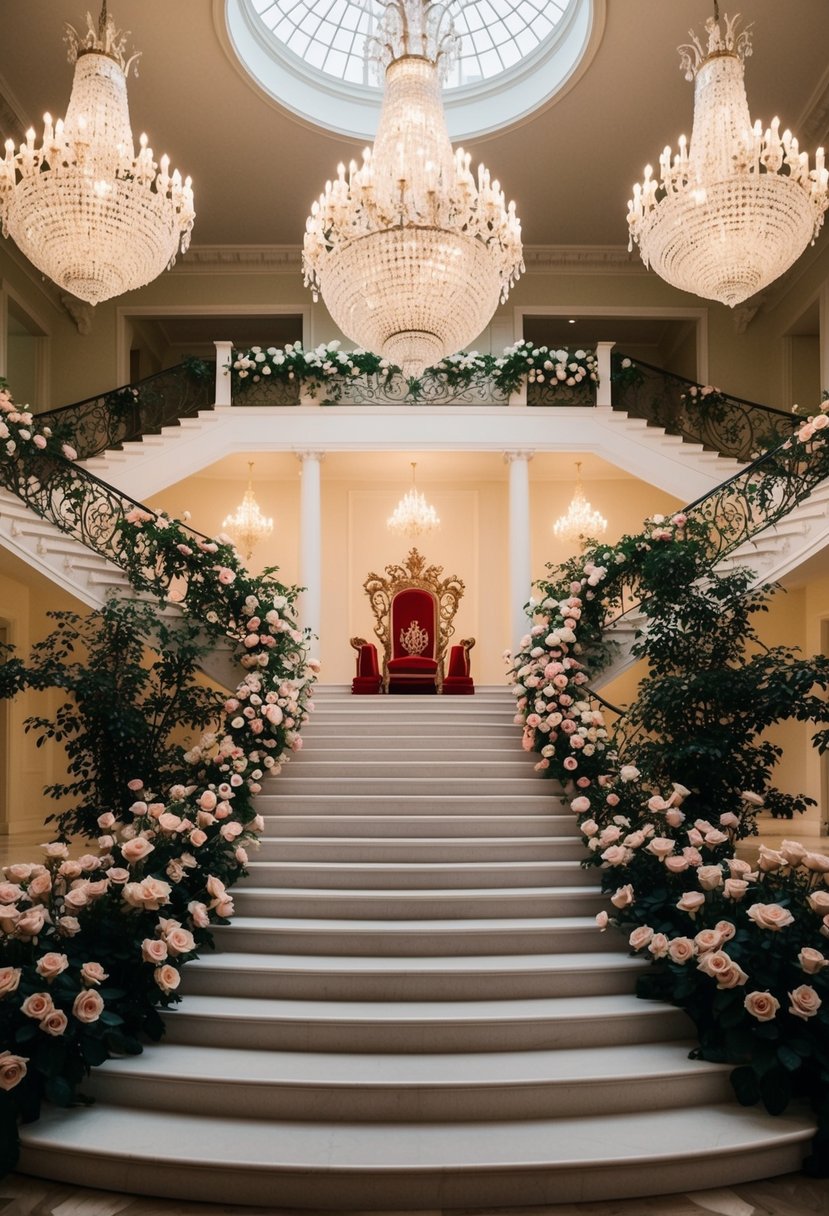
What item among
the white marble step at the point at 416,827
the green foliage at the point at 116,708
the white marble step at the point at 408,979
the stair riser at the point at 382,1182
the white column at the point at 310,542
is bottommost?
the stair riser at the point at 382,1182

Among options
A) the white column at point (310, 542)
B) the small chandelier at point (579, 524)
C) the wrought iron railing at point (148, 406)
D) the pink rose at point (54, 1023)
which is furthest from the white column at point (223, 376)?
the pink rose at point (54, 1023)

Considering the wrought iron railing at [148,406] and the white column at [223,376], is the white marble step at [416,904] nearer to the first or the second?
the white column at [223,376]

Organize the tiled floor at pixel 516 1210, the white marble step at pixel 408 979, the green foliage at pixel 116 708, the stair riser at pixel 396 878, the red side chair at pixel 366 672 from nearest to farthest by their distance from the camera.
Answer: the tiled floor at pixel 516 1210
the white marble step at pixel 408 979
the stair riser at pixel 396 878
the green foliage at pixel 116 708
the red side chair at pixel 366 672

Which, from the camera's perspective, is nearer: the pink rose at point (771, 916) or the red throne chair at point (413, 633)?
the pink rose at point (771, 916)

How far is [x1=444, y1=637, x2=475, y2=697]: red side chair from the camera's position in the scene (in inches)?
445

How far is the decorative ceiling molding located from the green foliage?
25.3ft

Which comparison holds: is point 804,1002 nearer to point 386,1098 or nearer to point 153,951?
point 386,1098

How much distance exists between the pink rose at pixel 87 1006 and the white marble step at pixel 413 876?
1832 mm

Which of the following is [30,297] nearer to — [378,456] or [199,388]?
[199,388]

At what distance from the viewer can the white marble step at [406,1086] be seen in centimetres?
336

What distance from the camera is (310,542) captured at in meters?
11.6

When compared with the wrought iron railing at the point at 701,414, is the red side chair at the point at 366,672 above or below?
below

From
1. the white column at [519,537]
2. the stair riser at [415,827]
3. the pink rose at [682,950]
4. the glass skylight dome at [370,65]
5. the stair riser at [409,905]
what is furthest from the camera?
the white column at [519,537]

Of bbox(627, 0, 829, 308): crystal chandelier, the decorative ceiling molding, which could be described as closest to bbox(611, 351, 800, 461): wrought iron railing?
the decorative ceiling molding
